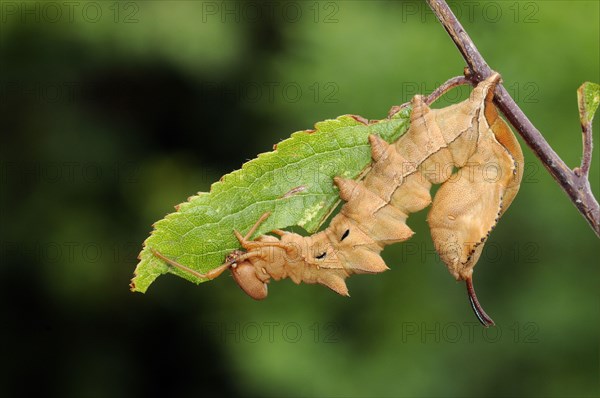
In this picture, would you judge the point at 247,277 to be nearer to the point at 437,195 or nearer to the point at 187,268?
the point at 187,268

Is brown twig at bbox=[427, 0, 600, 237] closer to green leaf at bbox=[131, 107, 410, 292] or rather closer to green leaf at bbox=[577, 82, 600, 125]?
green leaf at bbox=[577, 82, 600, 125]

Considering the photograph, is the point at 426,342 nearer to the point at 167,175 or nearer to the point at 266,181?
the point at 167,175

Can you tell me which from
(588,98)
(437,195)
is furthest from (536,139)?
(437,195)

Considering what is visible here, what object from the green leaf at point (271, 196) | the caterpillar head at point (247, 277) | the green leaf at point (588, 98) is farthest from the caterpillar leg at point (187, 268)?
the green leaf at point (588, 98)

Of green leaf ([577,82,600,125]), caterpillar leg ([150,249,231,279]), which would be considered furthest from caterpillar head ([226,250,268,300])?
green leaf ([577,82,600,125])

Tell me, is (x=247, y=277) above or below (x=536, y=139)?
below

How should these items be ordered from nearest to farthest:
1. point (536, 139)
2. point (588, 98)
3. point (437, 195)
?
1. point (536, 139)
2. point (588, 98)
3. point (437, 195)

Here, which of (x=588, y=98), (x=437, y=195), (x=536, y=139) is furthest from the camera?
(x=437, y=195)
